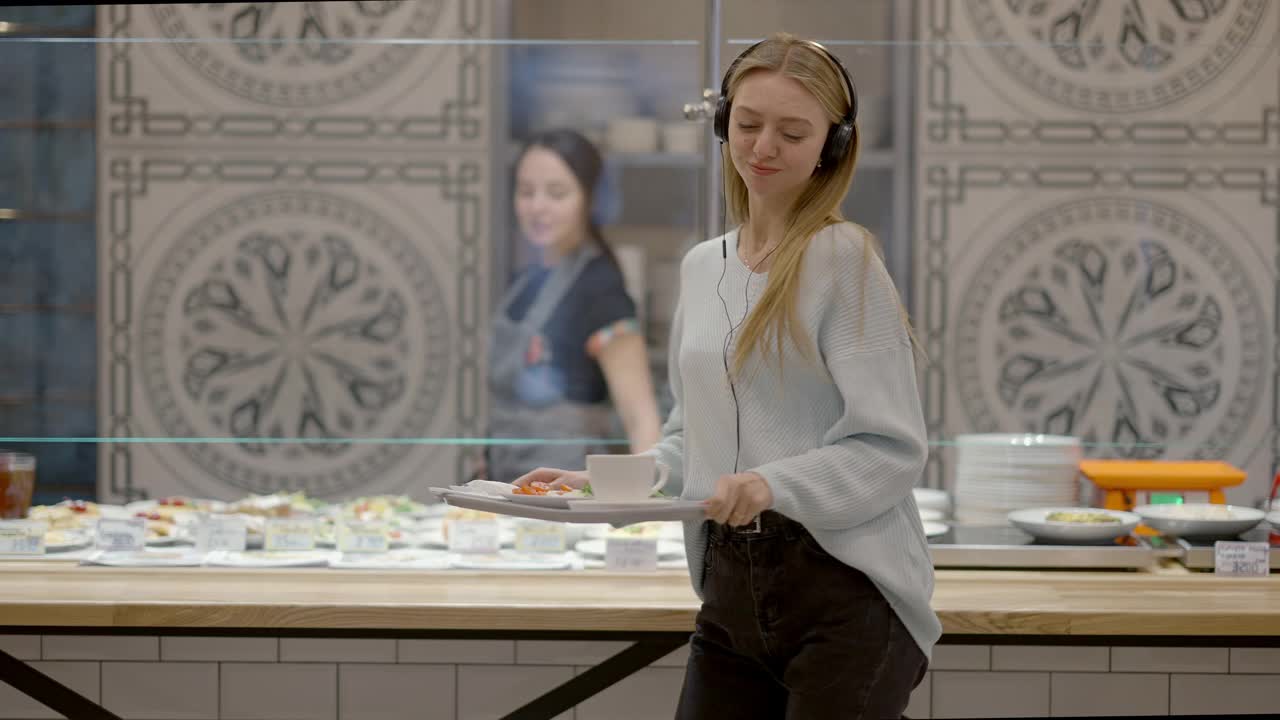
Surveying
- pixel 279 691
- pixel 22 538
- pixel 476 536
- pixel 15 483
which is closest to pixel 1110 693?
pixel 476 536

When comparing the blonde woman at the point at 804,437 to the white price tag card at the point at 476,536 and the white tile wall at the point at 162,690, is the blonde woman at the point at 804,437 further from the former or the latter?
the white tile wall at the point at 162,690

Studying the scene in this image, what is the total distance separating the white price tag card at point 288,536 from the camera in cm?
242

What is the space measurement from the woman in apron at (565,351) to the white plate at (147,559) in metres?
0.61

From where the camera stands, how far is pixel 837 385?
1374 millimetres

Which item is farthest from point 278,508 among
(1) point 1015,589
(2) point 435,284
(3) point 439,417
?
(1) point 1015,589

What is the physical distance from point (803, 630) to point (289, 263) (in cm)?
163

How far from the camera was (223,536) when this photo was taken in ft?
8.04

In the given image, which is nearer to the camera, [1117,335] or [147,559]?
[147,559]

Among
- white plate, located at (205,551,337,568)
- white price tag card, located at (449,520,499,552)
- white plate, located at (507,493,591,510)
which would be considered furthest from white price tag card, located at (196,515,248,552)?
white plate, located at (507,493,591,510)

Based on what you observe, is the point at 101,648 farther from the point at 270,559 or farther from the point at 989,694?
the point at 989,694

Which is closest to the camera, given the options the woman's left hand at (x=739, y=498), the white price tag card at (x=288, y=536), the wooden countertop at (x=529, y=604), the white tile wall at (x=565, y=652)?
the woman's left hand at (x=739, y=498)

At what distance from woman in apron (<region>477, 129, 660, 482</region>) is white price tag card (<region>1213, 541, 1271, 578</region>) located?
42.4 inches

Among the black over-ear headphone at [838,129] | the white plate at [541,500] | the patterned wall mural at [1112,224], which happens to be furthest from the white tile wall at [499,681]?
the black over-ear headphone at [838,129]

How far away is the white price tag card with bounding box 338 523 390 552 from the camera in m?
2.44
